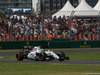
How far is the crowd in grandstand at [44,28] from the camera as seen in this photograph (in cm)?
2767

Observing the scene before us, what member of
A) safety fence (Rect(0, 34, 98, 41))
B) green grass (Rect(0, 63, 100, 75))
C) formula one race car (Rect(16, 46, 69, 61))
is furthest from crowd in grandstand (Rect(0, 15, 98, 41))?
green grass (Rect(0, 63, 100, 75))

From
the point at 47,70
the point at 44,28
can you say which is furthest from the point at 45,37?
the point at 47,70

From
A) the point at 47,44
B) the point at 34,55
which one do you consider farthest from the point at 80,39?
the point at 34,55

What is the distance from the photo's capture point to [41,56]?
17203mm

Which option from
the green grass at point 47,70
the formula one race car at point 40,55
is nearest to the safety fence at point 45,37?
the formula one race car at point 40,55

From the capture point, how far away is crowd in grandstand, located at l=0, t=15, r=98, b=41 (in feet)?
90.8

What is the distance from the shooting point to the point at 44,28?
2870cm

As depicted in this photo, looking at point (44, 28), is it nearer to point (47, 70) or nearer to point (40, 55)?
point (40, 55)

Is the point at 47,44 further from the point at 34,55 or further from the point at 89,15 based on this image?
the point at 34,55

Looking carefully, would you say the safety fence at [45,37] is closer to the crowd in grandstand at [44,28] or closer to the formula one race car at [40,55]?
the crowd in grandstand at [44,28]

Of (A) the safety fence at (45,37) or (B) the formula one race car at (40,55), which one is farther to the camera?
(A) the safety fence at (45,37)

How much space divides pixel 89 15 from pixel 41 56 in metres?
18.7

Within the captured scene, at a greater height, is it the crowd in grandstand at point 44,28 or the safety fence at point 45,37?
the crowd in grandstand at point 44,28

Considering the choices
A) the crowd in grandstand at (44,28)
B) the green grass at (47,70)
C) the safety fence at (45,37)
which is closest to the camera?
the green grass at (47,70)
